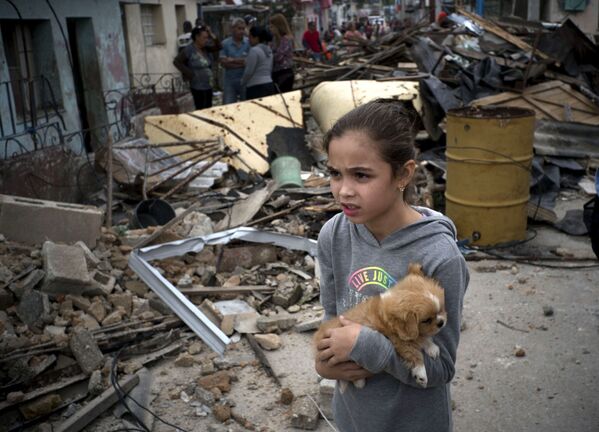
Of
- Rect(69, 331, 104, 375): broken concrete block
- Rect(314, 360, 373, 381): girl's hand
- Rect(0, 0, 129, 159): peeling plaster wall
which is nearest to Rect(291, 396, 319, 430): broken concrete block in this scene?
Rect(69, 331, 104, 375): broken concrete block

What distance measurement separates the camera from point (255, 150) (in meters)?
9.88

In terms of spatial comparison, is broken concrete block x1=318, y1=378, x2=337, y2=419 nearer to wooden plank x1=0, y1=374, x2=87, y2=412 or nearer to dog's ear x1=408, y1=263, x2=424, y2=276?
wooden plank x1=0, y1=374, x2=87, y2=412

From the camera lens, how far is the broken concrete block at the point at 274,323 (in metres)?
5.04

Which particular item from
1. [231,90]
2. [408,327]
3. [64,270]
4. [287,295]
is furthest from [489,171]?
[231,90]

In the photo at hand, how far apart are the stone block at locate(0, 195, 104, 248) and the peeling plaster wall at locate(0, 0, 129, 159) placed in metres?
3.00

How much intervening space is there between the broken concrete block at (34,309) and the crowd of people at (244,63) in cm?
709

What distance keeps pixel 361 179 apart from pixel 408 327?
0.45m

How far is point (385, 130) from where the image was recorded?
5.86 ft

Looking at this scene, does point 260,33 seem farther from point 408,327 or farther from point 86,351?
point 408,327

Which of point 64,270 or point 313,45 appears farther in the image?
point 313,45

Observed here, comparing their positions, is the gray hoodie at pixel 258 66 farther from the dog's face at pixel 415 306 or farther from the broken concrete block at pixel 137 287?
the dog's face at pixel 415 306

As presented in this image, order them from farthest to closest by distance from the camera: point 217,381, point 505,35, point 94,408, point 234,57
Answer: point 505,35 → point 234,57 → point 217,381 → point 94,408

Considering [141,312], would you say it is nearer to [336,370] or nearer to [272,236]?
[272,236]

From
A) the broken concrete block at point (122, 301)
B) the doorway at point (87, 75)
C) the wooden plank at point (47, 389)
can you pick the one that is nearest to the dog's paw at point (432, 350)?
the wooden plank at point (47, 389)
